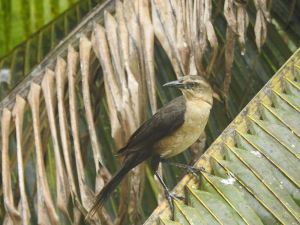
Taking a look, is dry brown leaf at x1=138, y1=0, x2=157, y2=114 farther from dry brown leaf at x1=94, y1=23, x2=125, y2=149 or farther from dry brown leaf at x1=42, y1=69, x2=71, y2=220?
dry brown leaf at x1=42, y1=69, x2=71, y2=220

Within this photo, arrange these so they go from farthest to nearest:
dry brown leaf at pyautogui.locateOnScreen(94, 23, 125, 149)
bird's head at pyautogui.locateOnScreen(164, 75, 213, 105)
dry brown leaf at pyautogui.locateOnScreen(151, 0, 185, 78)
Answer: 1. bird's head at pyautogui.locateOnScreen(164, 75, 213, 105)
2. dry brown leaf at pyautogui.locateOnScreen(151, 0, 185, 78)
3. dry brown leaf at pyautogui.locateOnScreen(94, 23, 125, 149)

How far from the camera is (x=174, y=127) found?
3.04m

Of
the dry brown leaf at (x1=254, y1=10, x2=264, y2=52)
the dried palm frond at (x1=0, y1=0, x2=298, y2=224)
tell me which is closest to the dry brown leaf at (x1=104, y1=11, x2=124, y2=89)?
the dried palm frond at (x1=0, y1=0, x2=298, y2=224)

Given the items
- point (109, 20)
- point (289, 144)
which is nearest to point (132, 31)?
point (109, 20)

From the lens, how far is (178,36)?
105 inches

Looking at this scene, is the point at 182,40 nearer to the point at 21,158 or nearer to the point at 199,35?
the point at 199,35

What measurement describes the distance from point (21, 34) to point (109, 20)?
149 cm

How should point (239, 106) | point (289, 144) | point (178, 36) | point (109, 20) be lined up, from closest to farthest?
point (289, 144)
point (178, 36)
point (109, 20)
point (239, 106)

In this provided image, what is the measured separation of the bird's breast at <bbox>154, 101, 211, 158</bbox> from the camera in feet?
9.82

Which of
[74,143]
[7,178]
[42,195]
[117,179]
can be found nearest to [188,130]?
[117,179]

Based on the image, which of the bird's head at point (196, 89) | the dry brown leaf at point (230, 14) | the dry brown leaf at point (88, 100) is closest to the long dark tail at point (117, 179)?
the dry brown leaf at point (88, 100)

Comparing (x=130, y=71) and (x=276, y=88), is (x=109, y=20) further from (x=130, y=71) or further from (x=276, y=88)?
(x=276, y=88)

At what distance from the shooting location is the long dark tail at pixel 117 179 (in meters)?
2.60

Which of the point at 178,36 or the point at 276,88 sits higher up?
the point at 178,36
